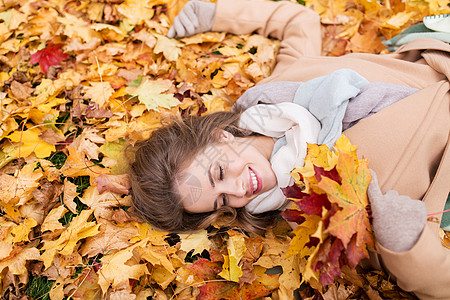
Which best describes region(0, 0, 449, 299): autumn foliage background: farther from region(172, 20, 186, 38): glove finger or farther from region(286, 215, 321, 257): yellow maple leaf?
region(286, 215, 321, 257): yellow maple leaf

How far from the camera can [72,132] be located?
2371 millimetres

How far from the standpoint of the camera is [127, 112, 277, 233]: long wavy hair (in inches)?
77.8

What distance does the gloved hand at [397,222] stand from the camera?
1.42 metres

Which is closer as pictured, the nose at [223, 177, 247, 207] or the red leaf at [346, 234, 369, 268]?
the red leaf at [346, 234, 369, 268]

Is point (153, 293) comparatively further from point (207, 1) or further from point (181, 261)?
point (207, 1)

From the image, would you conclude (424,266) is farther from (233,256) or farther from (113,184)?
(113,184)

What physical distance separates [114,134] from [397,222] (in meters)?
1.82

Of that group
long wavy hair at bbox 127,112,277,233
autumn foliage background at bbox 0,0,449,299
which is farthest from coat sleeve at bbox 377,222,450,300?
long wavy hair at bbox 127,112,277,233

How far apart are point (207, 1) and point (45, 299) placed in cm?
261

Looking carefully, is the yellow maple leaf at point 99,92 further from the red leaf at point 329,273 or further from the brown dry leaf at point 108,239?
the red leaf at point 329,273

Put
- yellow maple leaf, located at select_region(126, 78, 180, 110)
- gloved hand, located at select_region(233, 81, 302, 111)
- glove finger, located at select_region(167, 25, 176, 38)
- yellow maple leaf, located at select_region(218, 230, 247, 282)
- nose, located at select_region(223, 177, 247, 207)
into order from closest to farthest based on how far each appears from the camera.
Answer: yellow maple leaf, located at select_region(218, 230, 247, 282) → nose, located at select_region(223, 177, 247, 207) → gloved hand, located at select_region(233, 81, 302, 111) → yellow maple leaf, located at select_region(126, 78, 180, 110) → glove finger, located at select_region(167, 25, 176, 38)

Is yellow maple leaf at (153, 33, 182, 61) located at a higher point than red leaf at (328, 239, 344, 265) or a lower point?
higher

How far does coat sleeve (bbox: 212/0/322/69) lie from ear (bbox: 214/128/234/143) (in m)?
0.97

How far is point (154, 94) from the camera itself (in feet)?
7.88
